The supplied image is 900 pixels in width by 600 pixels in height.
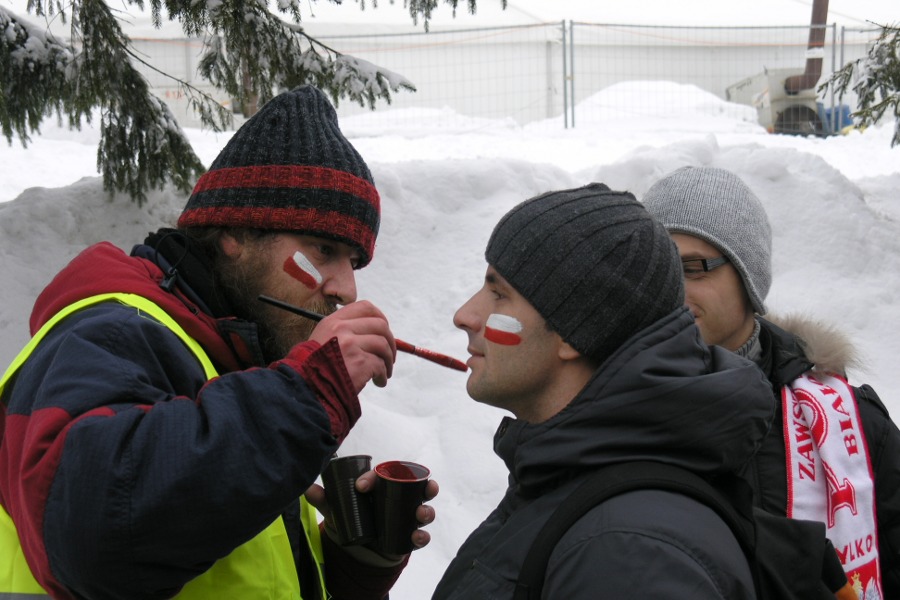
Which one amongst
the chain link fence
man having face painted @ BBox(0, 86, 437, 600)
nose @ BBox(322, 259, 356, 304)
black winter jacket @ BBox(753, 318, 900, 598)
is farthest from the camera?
the chain link fence

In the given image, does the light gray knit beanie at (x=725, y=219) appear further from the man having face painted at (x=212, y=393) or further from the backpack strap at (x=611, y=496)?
the backpack strap at (x=611, y=496)

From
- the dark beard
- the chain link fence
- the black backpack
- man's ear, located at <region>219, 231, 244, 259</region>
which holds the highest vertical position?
man's ear, located at <region>219, 231, 244, 259</region>

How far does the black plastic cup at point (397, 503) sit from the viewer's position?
195 centimetres

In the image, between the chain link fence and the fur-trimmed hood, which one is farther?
the chain link fence

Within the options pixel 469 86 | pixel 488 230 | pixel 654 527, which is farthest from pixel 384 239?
pixel 469 86

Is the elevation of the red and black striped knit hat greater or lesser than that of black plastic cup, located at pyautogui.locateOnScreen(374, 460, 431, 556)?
greater

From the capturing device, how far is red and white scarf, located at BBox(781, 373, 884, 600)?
6.87ft

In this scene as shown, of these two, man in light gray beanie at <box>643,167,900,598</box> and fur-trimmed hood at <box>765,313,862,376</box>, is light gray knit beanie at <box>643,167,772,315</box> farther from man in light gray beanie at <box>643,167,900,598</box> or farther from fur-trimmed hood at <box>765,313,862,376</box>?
fur-trimmed hood at <box>765,313,862,376</box>

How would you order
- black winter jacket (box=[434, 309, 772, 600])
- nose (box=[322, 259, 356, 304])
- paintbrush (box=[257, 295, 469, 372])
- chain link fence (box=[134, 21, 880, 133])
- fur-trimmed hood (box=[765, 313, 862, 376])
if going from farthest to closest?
chain link fence (box=[134, 21, 880, 133])
fur-trimmed hood (box=[765, 313, 862, 376])
nose (box=[322, 259, 356, 304])
paintbrush (box=[257, 295, 469, 372])
black winter jacket (box=[434, 309, 772, 600])

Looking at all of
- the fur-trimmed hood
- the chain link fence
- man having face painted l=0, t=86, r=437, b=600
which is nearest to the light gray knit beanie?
the fur-trimmed hood

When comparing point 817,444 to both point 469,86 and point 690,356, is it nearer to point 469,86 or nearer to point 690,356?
point 690,356

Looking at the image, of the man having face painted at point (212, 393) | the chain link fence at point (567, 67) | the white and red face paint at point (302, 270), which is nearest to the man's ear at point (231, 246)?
the man having face painted at point (212, 393)

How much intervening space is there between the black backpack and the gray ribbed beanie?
0.28 metres

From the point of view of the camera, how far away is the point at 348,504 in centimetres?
202
